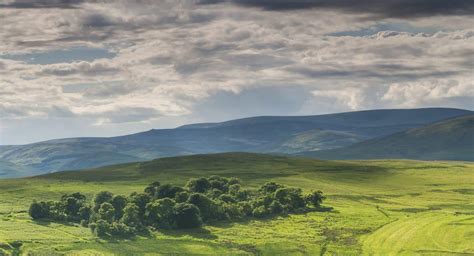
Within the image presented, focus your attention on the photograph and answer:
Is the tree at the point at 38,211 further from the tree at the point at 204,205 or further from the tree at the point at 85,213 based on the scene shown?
the tree at the point at 204,205

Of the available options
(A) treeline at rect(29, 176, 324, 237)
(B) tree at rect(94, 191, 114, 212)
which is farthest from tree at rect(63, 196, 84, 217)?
(B) tree at rect(94, 191, 114, 212)

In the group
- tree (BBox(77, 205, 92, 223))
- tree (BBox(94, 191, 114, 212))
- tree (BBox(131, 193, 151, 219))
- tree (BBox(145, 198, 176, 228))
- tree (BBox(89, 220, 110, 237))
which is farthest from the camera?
tree (BBox(94, 191, 114, 212))

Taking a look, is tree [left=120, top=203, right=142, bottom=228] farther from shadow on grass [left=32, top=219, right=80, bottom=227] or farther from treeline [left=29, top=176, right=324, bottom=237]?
shadow on grass [left=32, top=219, right=80, bottom=227]

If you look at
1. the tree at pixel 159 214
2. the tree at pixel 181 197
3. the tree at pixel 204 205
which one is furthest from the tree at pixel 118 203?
the tree at pixel 204 205

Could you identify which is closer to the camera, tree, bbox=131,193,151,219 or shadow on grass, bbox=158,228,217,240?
shadow on grass, bbox=158,228,217,240

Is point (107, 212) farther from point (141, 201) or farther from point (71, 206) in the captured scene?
point (71, 206)

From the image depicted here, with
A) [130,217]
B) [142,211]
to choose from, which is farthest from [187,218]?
[130,217]

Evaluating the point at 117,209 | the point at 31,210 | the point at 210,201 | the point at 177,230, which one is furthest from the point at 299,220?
the point at 31,210

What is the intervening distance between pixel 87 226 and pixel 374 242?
83442mm

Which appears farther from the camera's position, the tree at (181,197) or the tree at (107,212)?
the tree at (181,197)

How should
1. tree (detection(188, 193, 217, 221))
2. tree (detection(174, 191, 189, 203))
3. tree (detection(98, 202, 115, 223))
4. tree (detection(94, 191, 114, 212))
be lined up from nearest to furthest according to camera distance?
tree (detection(98, 202, 115, 223)), tree (detection(188, 193, 217, 221)), tree (detection(94, 191, 114, 212)), tree (detection(174, 191, 189, 203))

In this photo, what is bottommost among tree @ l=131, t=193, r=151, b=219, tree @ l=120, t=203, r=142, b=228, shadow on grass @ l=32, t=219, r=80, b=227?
shadow on grass @ l=32, t=219, r=80, b=227

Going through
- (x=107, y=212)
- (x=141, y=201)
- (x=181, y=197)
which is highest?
(x=181, y=197)

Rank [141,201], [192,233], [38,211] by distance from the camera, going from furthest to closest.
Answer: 1. [38,211]
2. [141,201]
3. [192,233]
